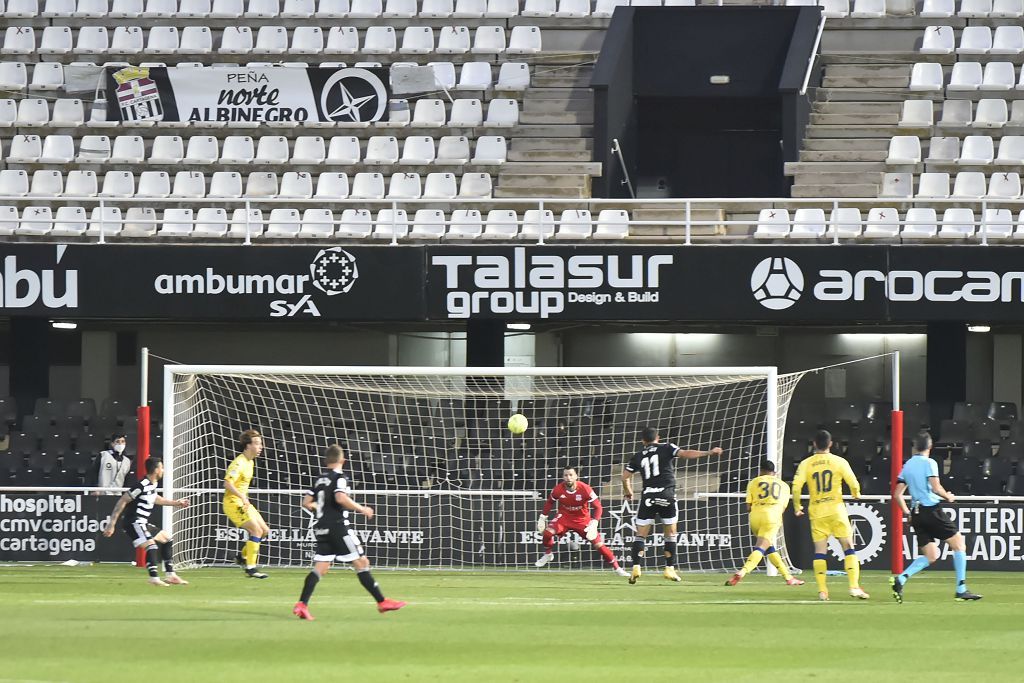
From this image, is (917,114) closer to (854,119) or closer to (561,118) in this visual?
(854,119)

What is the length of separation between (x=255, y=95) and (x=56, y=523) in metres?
10.9

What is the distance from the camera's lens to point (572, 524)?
62.7 ft

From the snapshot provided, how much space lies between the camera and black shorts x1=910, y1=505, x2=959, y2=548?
50.7ft

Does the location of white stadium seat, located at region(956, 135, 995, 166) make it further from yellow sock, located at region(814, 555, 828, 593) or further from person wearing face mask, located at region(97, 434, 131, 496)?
person wearing face mask, located at region(97, 434, 131, 496)

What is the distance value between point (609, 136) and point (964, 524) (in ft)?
35.1

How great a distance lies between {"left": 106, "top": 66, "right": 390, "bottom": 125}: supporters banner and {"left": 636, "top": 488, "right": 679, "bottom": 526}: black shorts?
1305cm

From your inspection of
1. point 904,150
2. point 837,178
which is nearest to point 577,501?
point 837,178

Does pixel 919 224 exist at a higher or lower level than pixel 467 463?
higher

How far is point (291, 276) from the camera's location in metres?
22.8

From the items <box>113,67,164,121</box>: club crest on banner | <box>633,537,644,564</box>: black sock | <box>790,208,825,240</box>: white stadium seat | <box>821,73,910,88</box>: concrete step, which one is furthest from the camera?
<box>821,73,910,88</box>: concrete step

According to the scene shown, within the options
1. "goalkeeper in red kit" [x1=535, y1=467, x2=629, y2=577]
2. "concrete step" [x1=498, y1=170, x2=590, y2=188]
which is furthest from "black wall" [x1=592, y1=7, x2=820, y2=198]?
"goalkeeper in red kit" [x1=535, y1=467, x2=629, y2=577]

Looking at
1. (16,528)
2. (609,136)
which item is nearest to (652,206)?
Answer: (609,136)

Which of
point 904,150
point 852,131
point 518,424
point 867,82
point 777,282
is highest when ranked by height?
point 867,82

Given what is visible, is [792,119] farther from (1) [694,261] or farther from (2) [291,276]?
(2) [291,276]
